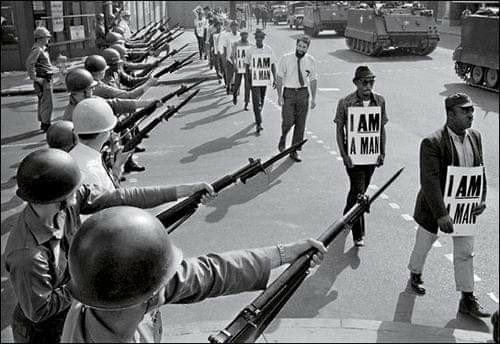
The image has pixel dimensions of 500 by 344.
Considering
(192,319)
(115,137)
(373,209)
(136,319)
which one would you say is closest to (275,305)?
(136,319)

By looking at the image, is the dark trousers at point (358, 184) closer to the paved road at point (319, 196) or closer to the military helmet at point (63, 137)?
the paved road at point (319, 196)

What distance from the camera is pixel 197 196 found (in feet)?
12.1

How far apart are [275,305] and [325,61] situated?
18.6 m

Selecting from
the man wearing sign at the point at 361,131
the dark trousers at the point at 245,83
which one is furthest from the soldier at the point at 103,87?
the dark trousers at the point at 245,83

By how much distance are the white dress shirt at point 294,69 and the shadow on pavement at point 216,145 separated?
1614 millimetres

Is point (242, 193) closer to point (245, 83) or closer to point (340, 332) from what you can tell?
point (340, 332)

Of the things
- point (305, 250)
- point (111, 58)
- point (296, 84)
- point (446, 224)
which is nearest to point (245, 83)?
point (296, 84)

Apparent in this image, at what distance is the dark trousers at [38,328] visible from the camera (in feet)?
10.5

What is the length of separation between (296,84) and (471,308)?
4871 millimetres

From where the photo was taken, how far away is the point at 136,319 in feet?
7.06

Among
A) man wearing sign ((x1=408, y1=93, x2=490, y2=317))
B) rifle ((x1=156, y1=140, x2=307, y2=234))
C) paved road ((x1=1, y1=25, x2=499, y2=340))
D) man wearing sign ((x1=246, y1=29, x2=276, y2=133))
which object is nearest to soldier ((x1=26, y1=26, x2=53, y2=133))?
paved road ((x1=1, y1=25, x2=499, y2=340))

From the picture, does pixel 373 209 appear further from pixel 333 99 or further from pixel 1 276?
pixel 333 99

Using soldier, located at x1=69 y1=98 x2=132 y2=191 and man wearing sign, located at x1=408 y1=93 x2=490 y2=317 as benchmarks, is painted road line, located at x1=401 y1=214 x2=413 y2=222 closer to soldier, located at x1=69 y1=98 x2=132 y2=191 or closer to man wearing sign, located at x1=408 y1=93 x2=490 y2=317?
man wearing sign, located at x1=408 y1=93 x2=490 y2=317

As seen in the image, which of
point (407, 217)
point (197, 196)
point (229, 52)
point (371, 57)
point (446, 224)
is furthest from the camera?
point (371, 57)
